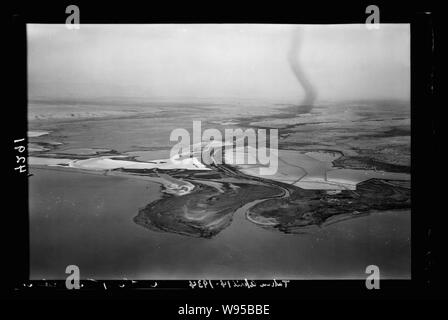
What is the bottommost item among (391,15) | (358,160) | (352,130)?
(358,160)

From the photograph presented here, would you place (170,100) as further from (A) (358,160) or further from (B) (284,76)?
(A) (358,160)

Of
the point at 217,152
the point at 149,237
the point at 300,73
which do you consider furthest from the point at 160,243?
the point at 300,73

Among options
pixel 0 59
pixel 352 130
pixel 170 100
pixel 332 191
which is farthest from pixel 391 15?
pixel 0 59

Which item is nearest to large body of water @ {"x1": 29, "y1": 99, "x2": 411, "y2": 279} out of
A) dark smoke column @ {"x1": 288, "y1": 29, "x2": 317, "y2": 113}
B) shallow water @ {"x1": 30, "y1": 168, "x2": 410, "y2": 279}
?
shallow water @ {"x1": 30, "y1": 168, "x2": 410, "y2": 279}

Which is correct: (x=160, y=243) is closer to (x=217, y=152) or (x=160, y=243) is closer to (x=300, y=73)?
(x=217, y=152)

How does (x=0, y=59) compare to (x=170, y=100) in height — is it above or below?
above

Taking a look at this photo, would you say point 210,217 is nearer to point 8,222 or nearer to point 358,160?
point 358,160

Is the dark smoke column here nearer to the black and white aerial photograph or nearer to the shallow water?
the black and white aerial photograph
